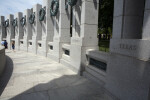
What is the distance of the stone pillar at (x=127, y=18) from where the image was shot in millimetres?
4289

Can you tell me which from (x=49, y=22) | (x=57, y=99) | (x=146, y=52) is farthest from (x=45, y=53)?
(x=146, y=52)

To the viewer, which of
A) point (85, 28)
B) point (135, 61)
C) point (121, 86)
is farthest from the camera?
point (85, 28)

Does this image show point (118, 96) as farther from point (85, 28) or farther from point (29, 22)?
point (29, 22)

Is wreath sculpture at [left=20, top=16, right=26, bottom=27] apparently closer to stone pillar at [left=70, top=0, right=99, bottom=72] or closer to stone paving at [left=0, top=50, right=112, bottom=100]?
stone pillar at [left=70, top=0, right=99, bottom=72]

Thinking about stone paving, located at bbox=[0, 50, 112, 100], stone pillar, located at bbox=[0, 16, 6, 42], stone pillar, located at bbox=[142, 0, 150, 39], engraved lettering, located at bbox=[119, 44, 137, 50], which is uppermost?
stone pillar, located at bbox=[0, 16, 6, 42]

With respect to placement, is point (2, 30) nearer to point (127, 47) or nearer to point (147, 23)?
point (127, 47)

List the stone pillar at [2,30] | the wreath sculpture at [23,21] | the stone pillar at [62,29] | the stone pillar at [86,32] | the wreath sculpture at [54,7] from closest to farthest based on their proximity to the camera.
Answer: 1. the stone pillar at [86,32]
2. the stone pillar at [62,29]
3. the wreath sculpture at [54,7]
4. the wreath sculpture at [23,21]
5. the stone pillar at [2,30]

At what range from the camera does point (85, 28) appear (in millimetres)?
6789

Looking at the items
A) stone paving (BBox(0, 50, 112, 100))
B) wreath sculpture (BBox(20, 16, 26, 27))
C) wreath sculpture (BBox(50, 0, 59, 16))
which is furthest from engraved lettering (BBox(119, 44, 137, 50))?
wreath sculpture (BBox(20, 16, 26, 27))

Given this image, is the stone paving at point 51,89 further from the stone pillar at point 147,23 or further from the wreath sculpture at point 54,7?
the wreath sculpture at point 54,7

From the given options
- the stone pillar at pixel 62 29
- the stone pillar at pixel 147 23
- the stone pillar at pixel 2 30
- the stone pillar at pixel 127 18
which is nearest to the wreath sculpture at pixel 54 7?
the stone pillar at pixel 62 29

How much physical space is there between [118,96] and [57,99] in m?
2.11

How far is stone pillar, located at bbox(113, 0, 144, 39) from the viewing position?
14.1 feet

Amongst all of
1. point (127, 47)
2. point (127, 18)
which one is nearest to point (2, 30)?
point (127, 18)
